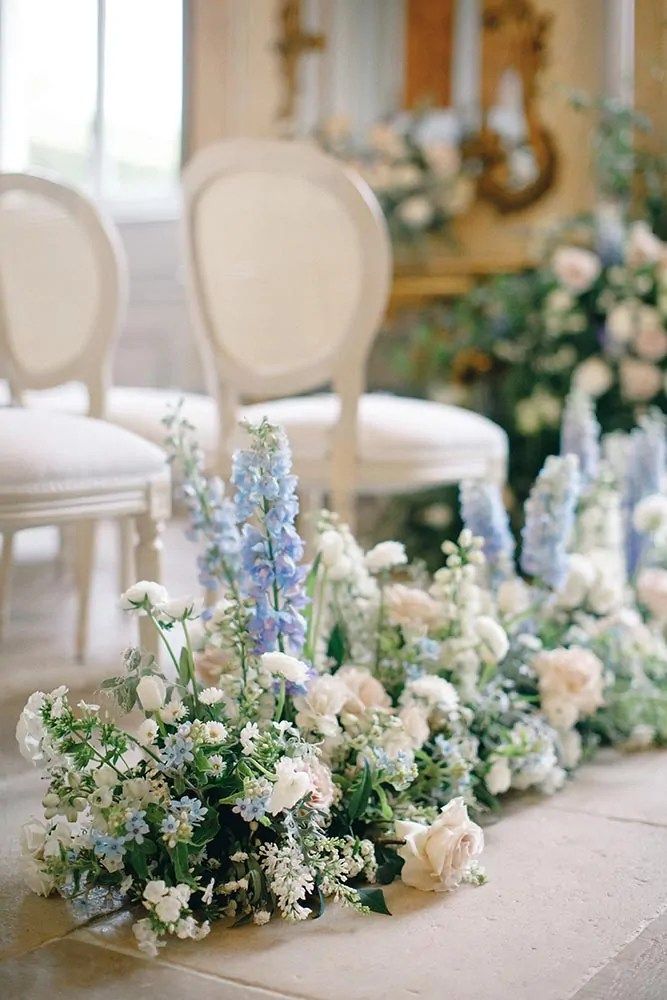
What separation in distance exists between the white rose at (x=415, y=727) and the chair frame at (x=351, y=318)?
0.81 m

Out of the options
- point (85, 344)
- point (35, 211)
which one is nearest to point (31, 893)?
point (85, 344)

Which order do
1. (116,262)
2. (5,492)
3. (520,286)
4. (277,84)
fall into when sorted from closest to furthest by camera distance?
(5,492), (116,262), (520,286), (277,84)

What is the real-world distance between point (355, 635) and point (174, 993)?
75 cm

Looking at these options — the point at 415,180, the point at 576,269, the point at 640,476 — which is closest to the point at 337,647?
the point at 640,476

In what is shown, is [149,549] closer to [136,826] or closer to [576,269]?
[136,826]

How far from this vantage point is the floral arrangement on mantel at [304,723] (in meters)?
1.51

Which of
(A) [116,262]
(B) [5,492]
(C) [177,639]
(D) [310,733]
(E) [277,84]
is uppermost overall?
(E) [277,84]

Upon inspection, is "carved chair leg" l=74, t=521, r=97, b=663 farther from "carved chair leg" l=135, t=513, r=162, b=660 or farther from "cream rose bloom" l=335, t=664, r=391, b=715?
"cream rose bloom" l=335, t=664, r=391, b=715

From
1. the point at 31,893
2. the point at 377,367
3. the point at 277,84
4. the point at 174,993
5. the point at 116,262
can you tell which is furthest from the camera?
the point at 277,84

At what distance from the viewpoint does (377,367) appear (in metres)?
4.80

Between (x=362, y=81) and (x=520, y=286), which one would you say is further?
(x=362, y=81)

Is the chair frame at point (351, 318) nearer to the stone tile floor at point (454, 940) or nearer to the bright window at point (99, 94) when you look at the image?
the stone tile floor at point (454, 940)

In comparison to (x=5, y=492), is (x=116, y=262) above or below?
above

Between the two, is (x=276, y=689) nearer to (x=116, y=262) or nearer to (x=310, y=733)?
(x=310, y=733)
